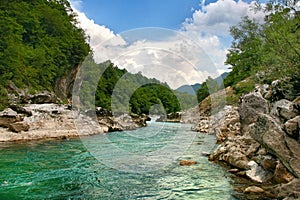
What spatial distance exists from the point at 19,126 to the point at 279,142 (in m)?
20.1

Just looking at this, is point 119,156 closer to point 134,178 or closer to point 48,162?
point 48,162

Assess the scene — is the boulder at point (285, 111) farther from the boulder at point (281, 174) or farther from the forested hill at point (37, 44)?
the forested hill at point (37, 44)

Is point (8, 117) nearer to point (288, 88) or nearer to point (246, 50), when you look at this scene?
point (288, 88)

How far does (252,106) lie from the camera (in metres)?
15.1

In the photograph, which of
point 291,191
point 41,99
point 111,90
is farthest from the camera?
point 111,90

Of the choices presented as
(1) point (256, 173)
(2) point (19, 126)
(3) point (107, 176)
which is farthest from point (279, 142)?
(2) point (19, 126)

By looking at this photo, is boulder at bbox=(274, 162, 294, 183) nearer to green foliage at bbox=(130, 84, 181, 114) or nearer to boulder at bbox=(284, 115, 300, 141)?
boulder at bbox=(284, 115, 300, 141)

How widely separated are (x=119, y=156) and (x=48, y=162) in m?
4.10

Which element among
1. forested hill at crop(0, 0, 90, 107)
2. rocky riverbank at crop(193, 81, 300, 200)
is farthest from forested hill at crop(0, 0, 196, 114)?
rocky riverbank at crop(193, 81, 300, 200)

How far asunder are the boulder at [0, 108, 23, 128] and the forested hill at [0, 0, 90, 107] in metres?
2.47

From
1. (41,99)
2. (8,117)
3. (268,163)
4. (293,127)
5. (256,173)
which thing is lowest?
(256,173)

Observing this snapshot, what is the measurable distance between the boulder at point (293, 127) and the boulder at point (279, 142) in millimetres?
124

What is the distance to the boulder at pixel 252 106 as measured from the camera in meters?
14.6

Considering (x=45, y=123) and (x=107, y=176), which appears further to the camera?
(x=45, y=123)
